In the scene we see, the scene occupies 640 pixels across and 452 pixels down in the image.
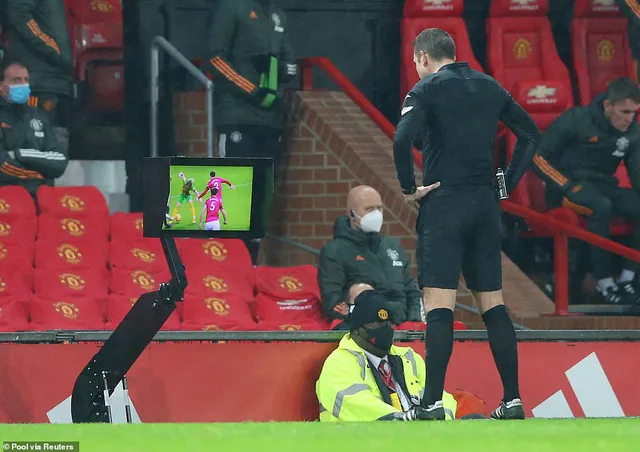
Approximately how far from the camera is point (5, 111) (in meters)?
10.5

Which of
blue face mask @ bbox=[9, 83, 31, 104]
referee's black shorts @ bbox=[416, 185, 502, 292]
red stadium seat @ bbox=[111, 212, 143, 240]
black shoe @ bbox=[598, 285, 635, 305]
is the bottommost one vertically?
black shoe @ bbox=[598, 285, 635, 305]

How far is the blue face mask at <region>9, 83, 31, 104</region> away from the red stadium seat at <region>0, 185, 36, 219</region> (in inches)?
25.6

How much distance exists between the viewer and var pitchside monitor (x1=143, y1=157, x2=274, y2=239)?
21.6 ft

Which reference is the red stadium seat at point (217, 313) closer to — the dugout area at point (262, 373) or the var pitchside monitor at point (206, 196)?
the dugout area at point (262, 373)

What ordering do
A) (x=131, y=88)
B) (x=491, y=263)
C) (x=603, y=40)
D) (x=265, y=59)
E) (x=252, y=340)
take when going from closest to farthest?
(x=491, y=263), (x=252, y=340), (x=265, y=59), (x=131, y=88), (x=603, y=40)

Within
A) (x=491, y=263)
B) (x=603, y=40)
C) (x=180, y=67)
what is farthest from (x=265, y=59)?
(x=491, y=263)

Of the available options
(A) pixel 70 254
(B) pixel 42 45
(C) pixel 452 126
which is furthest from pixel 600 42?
(C) pixel 452 126

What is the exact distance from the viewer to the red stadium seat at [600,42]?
13.6 m

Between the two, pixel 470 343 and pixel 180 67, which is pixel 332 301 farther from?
pixel 180 67

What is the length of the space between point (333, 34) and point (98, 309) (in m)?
4.89

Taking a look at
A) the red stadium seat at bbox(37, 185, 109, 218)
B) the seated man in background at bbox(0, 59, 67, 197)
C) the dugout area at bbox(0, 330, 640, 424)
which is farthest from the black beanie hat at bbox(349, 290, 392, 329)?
the seated man in background at bbox(0, 59, 67, 197)

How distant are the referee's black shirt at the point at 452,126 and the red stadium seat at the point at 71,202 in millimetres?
4086

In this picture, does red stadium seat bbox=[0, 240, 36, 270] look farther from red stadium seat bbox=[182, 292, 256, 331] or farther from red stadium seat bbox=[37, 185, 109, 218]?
red stadium seat bbox=[182, 292, 256, 331]

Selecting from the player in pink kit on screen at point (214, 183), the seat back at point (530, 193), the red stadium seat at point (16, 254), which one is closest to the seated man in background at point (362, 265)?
the red stadium seat at point (16, 254)
